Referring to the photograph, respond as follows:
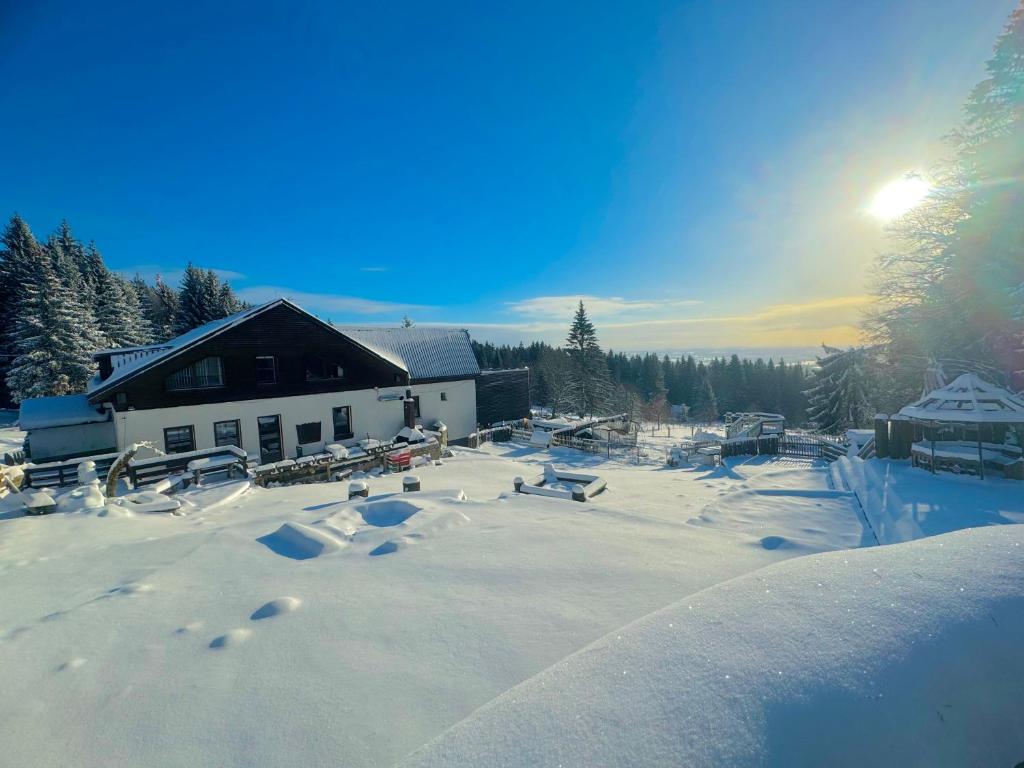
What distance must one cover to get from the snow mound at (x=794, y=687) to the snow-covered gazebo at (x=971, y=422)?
1069 centimetres

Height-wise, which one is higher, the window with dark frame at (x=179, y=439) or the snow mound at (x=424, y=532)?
the window with dark frame at (x=179, y=439)

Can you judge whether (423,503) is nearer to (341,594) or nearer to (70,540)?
(341,594)

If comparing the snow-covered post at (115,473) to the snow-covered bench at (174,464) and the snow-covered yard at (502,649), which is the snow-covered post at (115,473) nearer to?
the snow-covered bench at (174,464)

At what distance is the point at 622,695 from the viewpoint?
225 cm

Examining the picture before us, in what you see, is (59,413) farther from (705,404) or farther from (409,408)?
(705,404)

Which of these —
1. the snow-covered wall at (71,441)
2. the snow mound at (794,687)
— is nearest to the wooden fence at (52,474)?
the snow-covered wall at (71,441)

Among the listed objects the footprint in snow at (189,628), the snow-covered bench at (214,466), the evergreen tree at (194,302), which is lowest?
the footprint in snow at (189,628)

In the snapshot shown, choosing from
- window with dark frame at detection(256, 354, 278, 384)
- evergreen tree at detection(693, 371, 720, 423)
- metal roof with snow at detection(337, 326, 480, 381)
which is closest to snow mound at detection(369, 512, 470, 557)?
window with dark frame at detection(256, 354, 278, 384)

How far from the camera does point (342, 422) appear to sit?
19938mm

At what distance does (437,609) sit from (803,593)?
122 inches

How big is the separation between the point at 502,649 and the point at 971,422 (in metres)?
14.8

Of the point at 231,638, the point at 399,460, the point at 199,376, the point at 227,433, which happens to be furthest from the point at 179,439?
the point at 231,638

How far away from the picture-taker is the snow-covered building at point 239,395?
15172 millimetres

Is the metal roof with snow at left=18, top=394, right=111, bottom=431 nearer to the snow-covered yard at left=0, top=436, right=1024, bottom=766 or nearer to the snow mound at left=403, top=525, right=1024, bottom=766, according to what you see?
the snow-covered yard at left=0, top=436, right=1024, bottom=766
